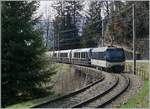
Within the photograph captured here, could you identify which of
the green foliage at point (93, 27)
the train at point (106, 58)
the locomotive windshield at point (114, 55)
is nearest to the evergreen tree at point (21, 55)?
the train at point (106, 58)

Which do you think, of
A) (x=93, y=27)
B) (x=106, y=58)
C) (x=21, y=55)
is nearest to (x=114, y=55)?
(x=106, y=58)

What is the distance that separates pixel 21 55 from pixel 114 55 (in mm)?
19651

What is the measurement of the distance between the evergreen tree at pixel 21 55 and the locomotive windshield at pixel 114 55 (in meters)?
17.5

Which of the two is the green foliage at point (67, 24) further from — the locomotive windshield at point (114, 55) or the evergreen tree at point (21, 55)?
the evergreen tree at point (21, 55)

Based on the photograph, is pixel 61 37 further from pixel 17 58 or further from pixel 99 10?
pixel 17 58

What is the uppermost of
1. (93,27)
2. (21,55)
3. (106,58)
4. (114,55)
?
(93,27)

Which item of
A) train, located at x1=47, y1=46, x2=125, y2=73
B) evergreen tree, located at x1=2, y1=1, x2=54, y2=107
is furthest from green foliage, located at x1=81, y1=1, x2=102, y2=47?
evergreen tree, located at x1=2, y1=1, x2=54, y2=107

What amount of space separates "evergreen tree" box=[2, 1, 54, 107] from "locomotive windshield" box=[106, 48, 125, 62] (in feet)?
57.6

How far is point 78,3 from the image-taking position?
98625 mm

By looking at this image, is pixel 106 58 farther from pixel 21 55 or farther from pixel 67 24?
pixel 67 24

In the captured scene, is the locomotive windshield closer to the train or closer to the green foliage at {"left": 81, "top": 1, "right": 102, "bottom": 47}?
the train

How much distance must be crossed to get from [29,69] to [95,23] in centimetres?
7212

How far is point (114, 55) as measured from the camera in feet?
133

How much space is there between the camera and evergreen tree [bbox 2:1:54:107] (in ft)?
71.5
